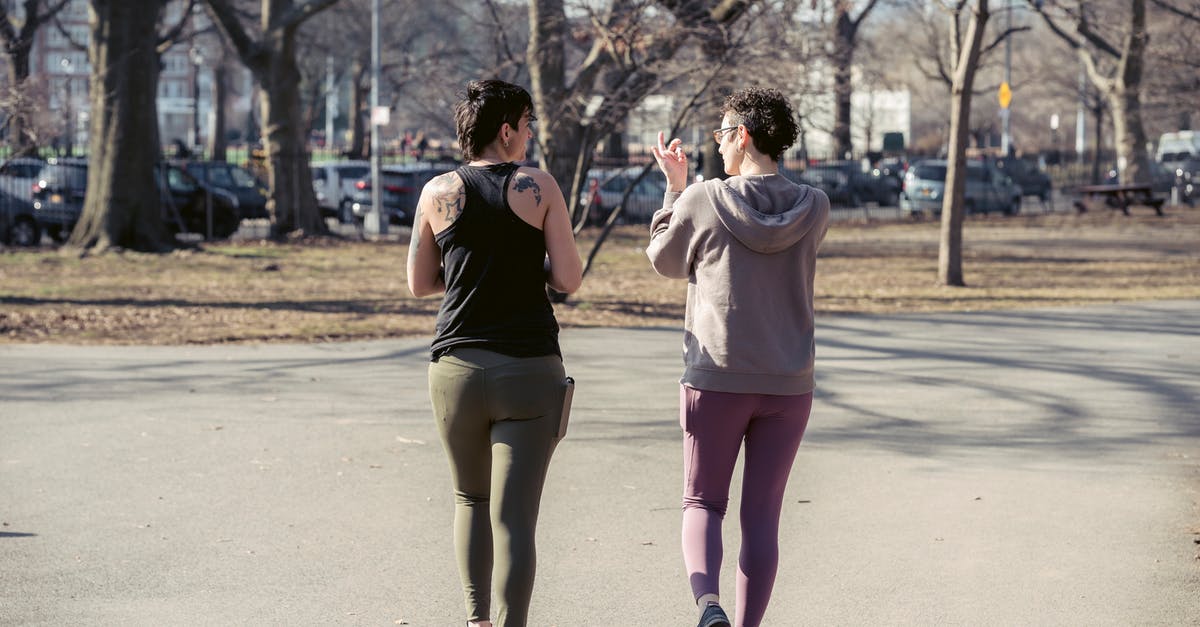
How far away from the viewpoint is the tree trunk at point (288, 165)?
26953 mm

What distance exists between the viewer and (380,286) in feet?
59.0

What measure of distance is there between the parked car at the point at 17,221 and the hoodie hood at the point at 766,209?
23.6 m

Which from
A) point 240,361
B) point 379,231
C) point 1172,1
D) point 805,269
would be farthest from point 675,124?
point 1172,1

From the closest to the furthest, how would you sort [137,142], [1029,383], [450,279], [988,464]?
[450,279] < [988,464] < [1029,383] < [137,142]

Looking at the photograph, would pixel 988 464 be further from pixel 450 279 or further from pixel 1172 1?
pixel 1172 1

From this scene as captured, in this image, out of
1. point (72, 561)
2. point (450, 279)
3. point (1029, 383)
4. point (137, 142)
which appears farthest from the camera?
point (137, 142)

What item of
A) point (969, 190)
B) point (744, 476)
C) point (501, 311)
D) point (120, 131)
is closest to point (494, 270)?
point (501, 311)

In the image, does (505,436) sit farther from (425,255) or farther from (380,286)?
(380,286)

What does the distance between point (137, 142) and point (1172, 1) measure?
19651 mm

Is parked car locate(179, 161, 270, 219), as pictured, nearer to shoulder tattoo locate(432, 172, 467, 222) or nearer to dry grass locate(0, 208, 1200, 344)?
dry grass locate(0, 208, 1200, 344)

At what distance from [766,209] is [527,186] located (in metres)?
0.67

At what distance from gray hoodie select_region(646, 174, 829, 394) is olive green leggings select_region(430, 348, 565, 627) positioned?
1.46ft

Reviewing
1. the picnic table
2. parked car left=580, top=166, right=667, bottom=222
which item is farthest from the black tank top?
the picnic table

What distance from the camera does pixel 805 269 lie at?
4.10 meters
